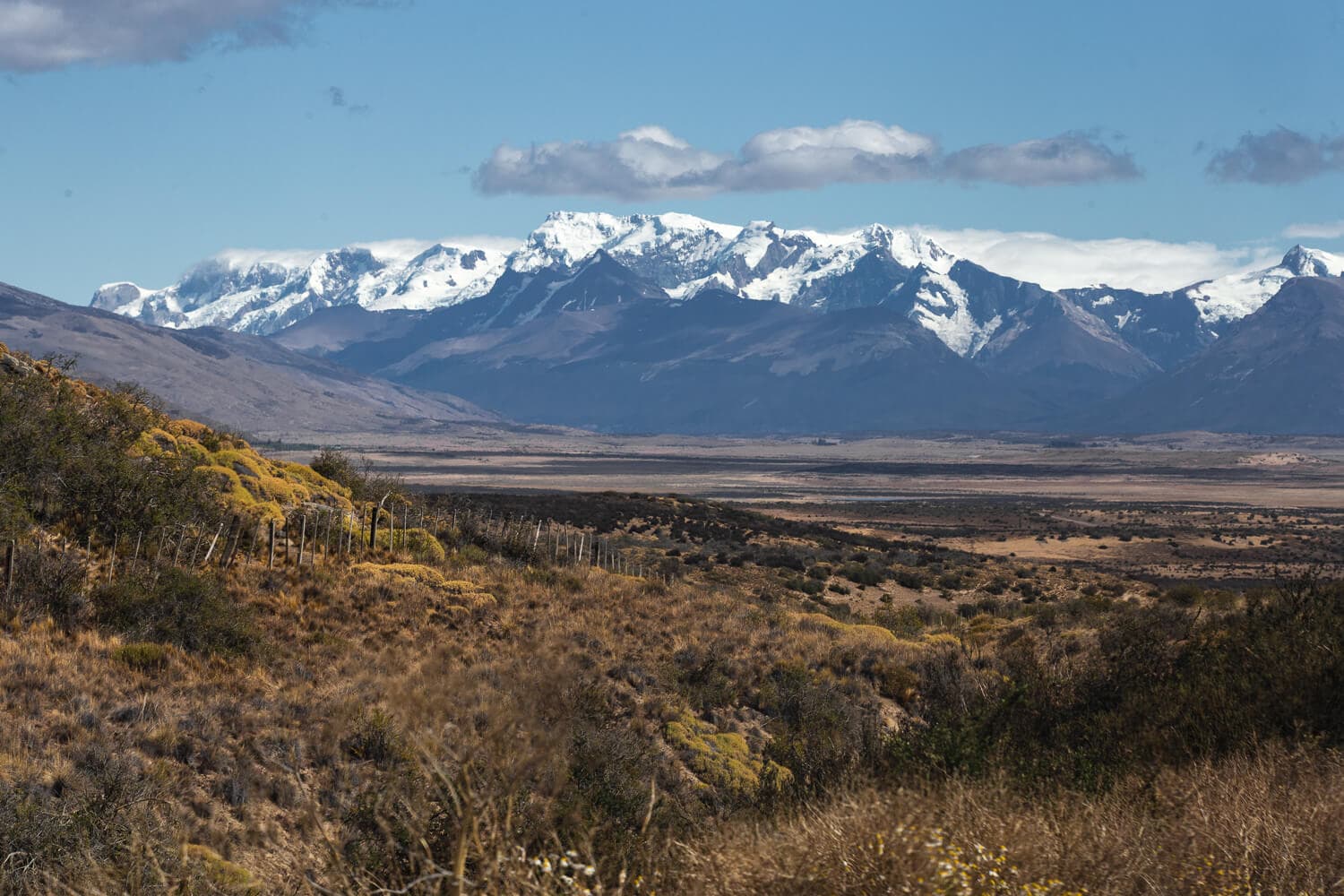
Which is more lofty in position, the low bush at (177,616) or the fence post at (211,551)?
the fence post at (211,551)

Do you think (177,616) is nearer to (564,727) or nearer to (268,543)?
(268,543)

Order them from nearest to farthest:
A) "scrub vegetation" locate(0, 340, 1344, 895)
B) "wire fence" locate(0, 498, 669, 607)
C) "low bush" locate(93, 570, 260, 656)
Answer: "scrub vegetation" locate(0, 340, 1344, 895)
"low bush" locate(93, 570, 260, 656)
"wire fence" locate(0, 498, 669, 607)

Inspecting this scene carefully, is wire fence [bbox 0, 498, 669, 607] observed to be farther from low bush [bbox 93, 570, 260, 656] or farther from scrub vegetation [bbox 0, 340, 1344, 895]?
low bush [bbox 93, 570, 260, 656]

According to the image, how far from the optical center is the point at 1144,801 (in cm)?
1010

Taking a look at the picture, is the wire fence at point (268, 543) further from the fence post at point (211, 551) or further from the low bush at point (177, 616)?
the low bush at point (177, 616)

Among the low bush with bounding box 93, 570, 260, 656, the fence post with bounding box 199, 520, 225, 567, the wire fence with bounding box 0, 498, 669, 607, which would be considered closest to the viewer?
the low bush with bounding box 93, 570, 260, 656

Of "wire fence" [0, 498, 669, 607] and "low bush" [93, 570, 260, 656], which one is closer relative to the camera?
"low bush" [93, 570, 260, 656]

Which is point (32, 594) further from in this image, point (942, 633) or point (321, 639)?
point (942, 633)

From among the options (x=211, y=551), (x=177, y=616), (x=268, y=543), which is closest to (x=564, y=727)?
(x=177, y=616)

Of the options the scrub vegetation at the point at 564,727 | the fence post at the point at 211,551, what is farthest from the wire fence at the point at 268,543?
the scrub vegetation at the point at 564,727

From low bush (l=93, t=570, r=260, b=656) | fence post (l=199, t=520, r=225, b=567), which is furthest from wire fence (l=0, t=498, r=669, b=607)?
low bush (l=93, t=570, r=260, b=656)

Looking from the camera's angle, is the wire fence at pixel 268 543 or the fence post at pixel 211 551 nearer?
the wire fence at pixel 268 543

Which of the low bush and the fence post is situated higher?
the fence post

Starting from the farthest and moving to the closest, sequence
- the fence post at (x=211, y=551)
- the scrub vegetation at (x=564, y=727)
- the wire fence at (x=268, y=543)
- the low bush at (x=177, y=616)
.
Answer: the fence post at (x=211, y=551) → the wire fence at (x=268, y=543) → the low bush at (x=177, y=616) → the scrub vegetation at (x=564, y=727)
